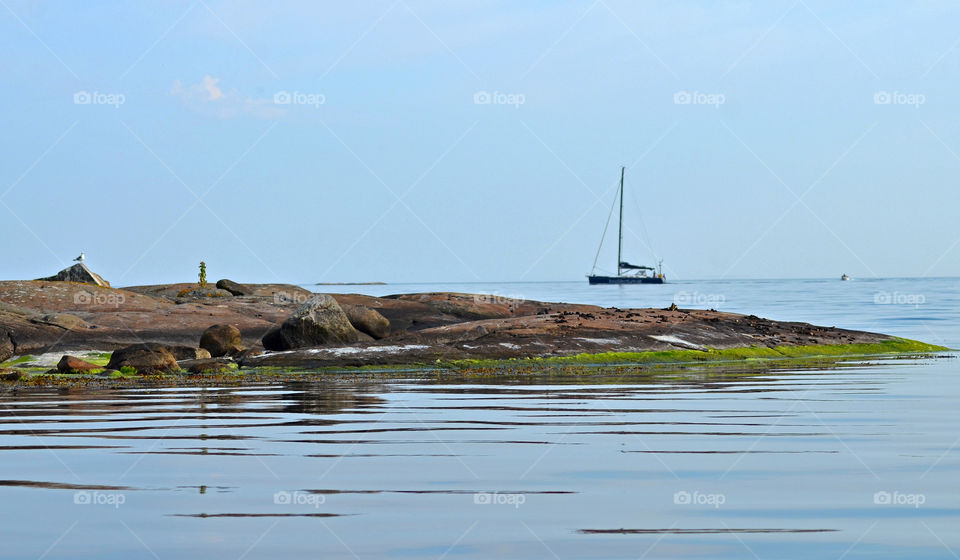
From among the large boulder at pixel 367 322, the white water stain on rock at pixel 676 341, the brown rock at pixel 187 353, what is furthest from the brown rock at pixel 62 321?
the white water stain on rock at pixel 676 341

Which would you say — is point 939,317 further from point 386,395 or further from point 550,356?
point 386,395

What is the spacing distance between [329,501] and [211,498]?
0.99 m

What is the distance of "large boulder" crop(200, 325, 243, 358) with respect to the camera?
32.2 metres

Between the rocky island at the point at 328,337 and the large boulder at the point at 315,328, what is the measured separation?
31 mm

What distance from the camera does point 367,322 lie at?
3488 cm

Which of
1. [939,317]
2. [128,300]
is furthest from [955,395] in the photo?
[939,317]

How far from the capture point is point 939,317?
63062 millimetres

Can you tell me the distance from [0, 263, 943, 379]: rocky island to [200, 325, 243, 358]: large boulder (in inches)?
1.1

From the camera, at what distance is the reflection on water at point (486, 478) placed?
25.5 feet

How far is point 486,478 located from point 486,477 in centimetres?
6

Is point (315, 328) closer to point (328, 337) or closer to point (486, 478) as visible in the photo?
point (328, 337)

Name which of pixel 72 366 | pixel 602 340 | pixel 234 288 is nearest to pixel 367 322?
pixel 602 340

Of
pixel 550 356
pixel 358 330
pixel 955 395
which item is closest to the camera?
pixel 955 395

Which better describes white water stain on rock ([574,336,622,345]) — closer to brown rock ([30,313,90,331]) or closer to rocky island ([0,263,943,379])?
rocky island ([0,263,943,379])
